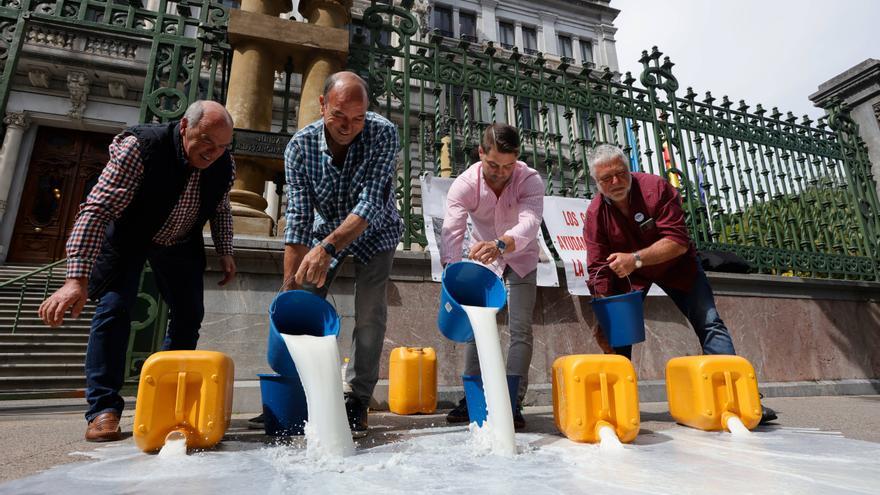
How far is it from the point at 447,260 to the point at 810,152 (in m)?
6.76

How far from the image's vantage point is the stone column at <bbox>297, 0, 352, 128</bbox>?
4.38 meters

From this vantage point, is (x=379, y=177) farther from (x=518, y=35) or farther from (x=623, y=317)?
(x=518, y=35)

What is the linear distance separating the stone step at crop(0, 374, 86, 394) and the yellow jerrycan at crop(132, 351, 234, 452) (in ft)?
17.3

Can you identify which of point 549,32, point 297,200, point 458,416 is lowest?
point 458,416

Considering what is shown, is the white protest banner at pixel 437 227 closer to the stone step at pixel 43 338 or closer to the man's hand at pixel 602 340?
the man's hand at pixel 602 340

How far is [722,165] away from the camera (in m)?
5.82

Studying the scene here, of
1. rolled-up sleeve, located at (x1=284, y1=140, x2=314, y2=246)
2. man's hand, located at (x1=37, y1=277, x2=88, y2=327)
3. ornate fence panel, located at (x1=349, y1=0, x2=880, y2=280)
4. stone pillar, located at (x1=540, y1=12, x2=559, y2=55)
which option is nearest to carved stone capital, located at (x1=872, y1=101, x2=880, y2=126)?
ornate fence panel, located at (x1=349, y1=0, x2=880, y2=280)

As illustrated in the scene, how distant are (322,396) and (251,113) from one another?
3337 millimetres

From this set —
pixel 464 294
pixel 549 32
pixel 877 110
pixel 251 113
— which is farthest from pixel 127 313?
pixel 549 32

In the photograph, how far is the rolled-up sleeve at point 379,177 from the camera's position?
231cm

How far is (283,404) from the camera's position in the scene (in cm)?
212

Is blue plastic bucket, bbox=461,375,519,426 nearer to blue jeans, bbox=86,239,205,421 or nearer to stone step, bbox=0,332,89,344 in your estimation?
blue jeans, bbox=86,239,205,421

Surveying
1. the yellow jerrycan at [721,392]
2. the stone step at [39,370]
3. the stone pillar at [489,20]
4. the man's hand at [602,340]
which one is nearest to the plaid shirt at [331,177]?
the man's hand at [602,340]

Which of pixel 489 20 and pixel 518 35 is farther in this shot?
pixel 518 35
